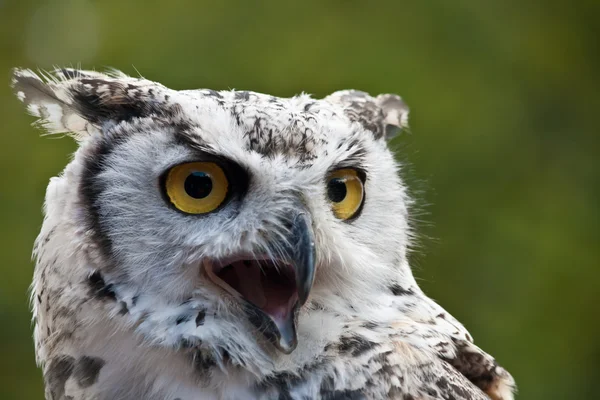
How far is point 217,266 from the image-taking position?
5.92ft

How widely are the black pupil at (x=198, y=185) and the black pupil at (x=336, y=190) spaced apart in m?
0.31

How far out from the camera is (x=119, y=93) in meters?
1.90

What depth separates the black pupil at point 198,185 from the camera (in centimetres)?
174

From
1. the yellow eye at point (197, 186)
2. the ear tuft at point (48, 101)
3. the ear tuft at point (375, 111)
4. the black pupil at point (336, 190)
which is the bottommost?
the yellow eye at point (197, 186)

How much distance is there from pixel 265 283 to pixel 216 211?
0.22 metres

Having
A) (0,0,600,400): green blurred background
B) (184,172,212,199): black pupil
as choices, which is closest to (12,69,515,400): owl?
(184,172,212,199): black pupil

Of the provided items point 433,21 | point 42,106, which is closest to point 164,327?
point 42,106

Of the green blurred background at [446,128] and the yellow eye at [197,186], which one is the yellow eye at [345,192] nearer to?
the yellow eye at [197,186]

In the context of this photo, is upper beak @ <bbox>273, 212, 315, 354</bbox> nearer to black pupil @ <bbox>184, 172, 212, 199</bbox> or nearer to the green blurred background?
black pupil @ <bbox>184, 172, 212, 199</bbox>

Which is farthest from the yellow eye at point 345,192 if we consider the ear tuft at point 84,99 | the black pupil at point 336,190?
the ear tuft at point 84,99

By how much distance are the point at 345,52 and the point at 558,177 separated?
1.86 metres

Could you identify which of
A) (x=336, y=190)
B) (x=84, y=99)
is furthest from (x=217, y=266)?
(x=84, y=99)

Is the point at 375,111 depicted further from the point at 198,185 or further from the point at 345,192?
the point at 198,185

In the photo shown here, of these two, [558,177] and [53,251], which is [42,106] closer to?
[53,251]
